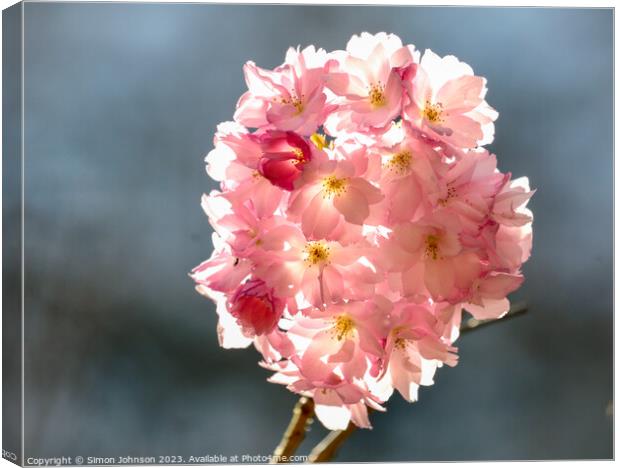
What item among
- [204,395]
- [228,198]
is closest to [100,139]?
[204,395]

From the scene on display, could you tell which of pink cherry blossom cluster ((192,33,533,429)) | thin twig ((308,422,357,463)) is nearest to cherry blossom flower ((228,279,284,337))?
pink cherry blossom cluster ((192,33,533,429))

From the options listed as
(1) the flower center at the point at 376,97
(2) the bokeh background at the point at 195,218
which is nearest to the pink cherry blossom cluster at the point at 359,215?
(1) the flower center at the point at 376,97

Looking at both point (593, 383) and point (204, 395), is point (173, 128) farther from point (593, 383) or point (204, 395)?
point (593, 383)

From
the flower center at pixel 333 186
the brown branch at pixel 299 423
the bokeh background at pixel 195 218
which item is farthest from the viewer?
the bokeh background at pixel 195 218

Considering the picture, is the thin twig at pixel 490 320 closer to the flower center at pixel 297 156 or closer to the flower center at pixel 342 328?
the flower center at pixel 342 328

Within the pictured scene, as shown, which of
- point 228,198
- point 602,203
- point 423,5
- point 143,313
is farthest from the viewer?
point 143,313
